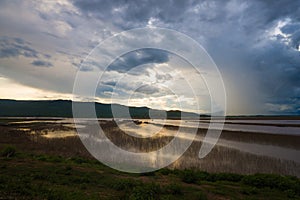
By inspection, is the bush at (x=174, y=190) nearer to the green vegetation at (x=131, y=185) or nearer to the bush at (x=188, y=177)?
the green vegetation at (x=131, y=185)

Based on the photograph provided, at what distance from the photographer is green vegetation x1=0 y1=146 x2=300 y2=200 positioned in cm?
869

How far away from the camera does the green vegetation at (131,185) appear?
869cm

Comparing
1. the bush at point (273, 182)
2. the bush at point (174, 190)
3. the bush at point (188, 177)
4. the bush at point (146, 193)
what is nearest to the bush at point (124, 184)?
the bush at point (146, 193)

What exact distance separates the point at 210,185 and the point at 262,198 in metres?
2.64

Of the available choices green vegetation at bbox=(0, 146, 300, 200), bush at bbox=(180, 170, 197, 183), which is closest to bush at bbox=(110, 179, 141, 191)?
green vegetation at bbox=(0, 146, 300, 200)

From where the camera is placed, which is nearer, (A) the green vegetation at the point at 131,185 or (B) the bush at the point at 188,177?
(A) the green vegetation at the point at 131,185

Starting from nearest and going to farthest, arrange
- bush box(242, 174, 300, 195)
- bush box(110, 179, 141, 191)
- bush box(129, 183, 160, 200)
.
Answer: bush box(129, 183, 160, 200)
bush box(110, 179, 141, 191)
bush box(242, 174, 300, 195)

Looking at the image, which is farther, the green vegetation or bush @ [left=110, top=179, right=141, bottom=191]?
bush @ [left=110, top=179, right=141, bottom=191]

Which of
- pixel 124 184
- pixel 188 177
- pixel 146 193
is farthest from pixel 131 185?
pixel 188 177

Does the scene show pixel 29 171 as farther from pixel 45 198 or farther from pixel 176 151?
pixel 176 151

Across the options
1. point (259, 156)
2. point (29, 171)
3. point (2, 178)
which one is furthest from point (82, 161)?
point (259, 156)

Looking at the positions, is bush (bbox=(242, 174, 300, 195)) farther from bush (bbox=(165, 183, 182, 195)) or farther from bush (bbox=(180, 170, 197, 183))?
bush (bbox=(165, 183, 182, 195))

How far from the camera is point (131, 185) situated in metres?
10.3

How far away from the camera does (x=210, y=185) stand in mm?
11523
